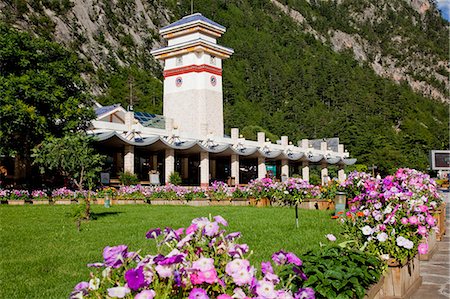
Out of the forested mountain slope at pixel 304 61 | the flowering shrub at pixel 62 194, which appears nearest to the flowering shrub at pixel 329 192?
the flowering shrub at pixel 62 194

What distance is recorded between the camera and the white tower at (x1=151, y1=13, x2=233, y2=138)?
146 feet

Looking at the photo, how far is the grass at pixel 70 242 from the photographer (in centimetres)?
547

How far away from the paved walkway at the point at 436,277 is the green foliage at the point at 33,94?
737 inches

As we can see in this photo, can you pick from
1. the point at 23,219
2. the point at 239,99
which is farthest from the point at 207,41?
the point at 239,99

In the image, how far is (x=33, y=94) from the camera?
21531 mm

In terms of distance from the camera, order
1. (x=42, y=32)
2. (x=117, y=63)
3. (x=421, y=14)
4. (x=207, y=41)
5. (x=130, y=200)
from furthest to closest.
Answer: (x=421, y=14) → (x=117, y=63) → (x=42, y=32) → (x=207, y=41) → (x=130, y=200)

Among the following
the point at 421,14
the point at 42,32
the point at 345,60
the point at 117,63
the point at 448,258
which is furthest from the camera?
the point at 421,14

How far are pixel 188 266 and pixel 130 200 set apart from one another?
19.5m

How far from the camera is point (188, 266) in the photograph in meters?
2.19

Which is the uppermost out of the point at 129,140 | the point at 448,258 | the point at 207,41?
the point at 207,41

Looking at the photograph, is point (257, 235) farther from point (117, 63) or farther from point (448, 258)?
point (117, 63)

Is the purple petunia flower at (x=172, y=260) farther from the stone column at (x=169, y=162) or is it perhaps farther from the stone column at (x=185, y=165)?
the stone column at (x=185, y=165)

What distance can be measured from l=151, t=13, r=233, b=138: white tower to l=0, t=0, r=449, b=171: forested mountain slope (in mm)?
22245

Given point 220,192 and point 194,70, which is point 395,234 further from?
point 194,70
